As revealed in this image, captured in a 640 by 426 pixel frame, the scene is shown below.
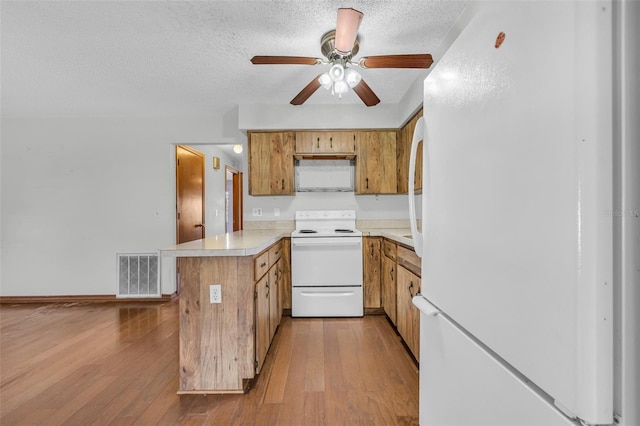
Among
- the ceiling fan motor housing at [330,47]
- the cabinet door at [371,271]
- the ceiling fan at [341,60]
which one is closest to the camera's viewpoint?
the ceiling fan at [341,60]

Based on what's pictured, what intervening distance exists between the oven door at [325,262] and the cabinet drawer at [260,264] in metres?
0.83

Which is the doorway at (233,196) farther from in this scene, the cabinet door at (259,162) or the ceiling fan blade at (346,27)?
the ceiling fan blade at (346,27)

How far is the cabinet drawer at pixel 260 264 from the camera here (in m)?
1.89

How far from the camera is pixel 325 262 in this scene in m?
3.07

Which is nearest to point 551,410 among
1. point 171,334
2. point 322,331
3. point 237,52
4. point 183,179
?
point 322,331

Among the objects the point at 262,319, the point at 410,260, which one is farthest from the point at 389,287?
the point at 262,319

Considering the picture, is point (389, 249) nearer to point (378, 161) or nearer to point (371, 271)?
point (371, 271)

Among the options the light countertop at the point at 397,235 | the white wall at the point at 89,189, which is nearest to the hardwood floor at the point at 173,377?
the light countertop at the point at 397,235

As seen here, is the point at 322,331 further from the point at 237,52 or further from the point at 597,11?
the point at 597,11

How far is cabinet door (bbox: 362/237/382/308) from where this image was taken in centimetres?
318

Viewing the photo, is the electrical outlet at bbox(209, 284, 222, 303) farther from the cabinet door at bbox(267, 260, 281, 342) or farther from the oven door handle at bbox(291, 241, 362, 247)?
the oven door handle at bbox(291, 241, 362, 247)

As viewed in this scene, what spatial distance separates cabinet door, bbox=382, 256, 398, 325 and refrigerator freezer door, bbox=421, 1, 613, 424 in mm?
2033

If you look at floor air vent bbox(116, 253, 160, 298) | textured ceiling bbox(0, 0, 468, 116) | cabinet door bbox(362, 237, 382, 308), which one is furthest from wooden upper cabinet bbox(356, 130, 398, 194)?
floor air vent bbox(116, 253, 160, 298)

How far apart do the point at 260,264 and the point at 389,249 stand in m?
1.40
